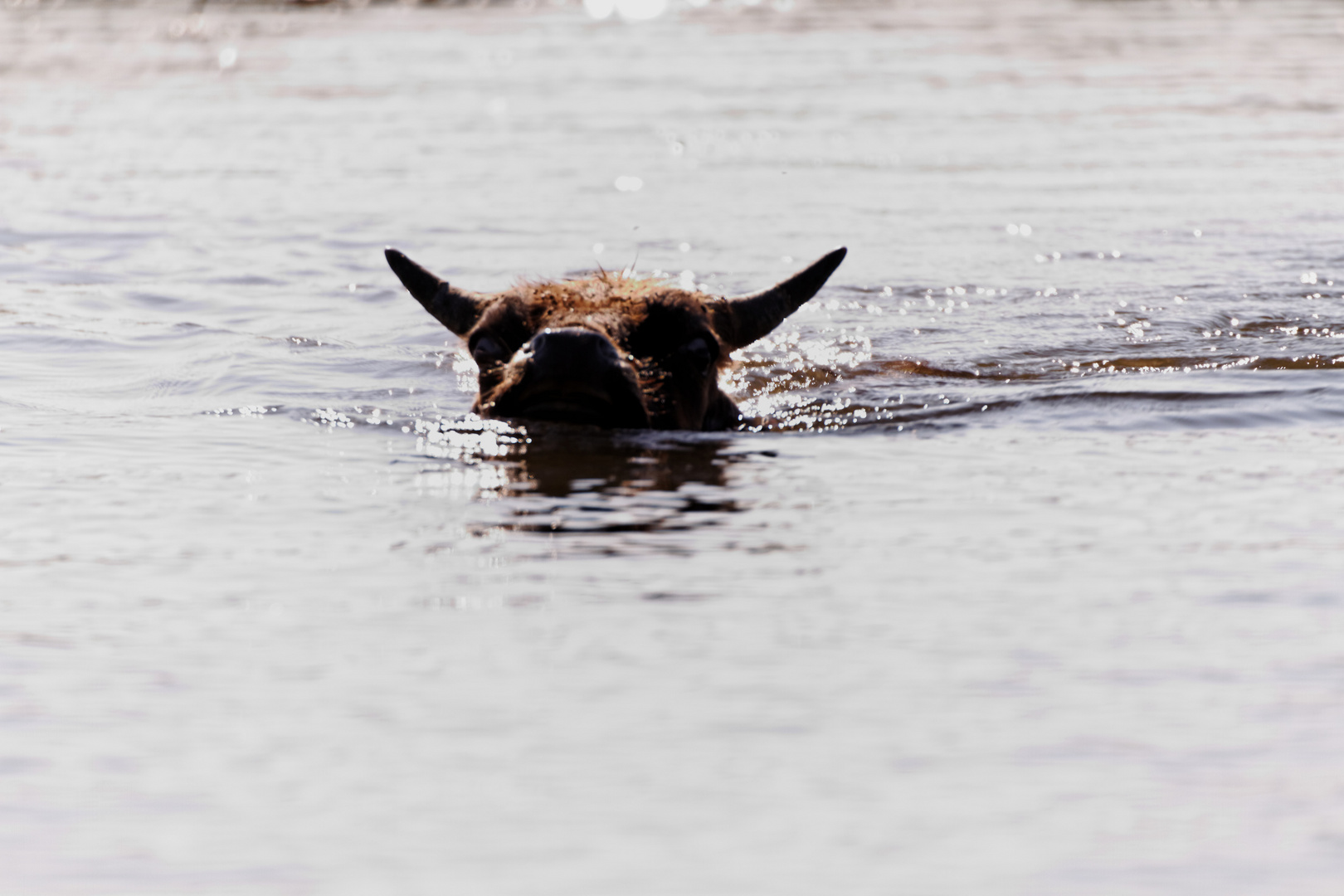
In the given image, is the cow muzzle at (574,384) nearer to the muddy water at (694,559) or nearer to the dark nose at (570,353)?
the dark nose at (570,353)

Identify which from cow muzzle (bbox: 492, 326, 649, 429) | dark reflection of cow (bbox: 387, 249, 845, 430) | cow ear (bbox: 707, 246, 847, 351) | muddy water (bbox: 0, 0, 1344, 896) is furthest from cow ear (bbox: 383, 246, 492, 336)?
cow muzzle (bbox: 492, 326, 649, 429)

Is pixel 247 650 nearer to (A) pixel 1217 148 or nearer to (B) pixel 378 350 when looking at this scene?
(B) pixel 378 350

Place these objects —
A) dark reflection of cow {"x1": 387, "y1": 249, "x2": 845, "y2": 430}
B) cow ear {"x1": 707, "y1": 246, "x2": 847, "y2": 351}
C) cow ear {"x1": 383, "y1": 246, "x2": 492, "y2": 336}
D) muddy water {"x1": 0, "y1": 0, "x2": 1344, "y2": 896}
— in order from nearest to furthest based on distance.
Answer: muddy water {"x1": 0, "y1": 0, "x2": 1344, "y2": 896} < dark reflection of cow {"x1": 387, "y1": 249, "x2": 845, "y2": 430} < cow ear {"x1": 707, "y1": 246, "x2": 847, "y2": 351} < cow ear {"x1": 383, "y1": 246, "x2": 492, "y2": 336}

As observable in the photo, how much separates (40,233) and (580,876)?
14.6 m

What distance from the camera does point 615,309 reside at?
28.7ft

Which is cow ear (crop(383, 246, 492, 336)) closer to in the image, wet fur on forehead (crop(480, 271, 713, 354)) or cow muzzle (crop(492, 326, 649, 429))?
wet fur on forehead (crop(480, 271, 713, 354))

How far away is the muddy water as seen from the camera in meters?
A: 4.05

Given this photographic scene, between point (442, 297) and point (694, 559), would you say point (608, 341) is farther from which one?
point (442, 297)

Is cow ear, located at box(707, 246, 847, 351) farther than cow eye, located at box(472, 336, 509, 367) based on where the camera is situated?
Yes

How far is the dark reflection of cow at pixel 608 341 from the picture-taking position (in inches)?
311

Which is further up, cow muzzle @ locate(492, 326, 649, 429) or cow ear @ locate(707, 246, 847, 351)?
cow ear @ locate(707, 246, 847, 351)

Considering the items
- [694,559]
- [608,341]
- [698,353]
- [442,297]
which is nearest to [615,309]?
[698,353]

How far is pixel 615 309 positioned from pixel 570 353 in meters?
1.02

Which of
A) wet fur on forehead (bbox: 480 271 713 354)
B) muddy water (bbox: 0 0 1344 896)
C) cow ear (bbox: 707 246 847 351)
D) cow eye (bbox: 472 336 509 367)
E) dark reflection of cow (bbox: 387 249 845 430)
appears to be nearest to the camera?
muddy water (bbox: 0 0 1344 896)
